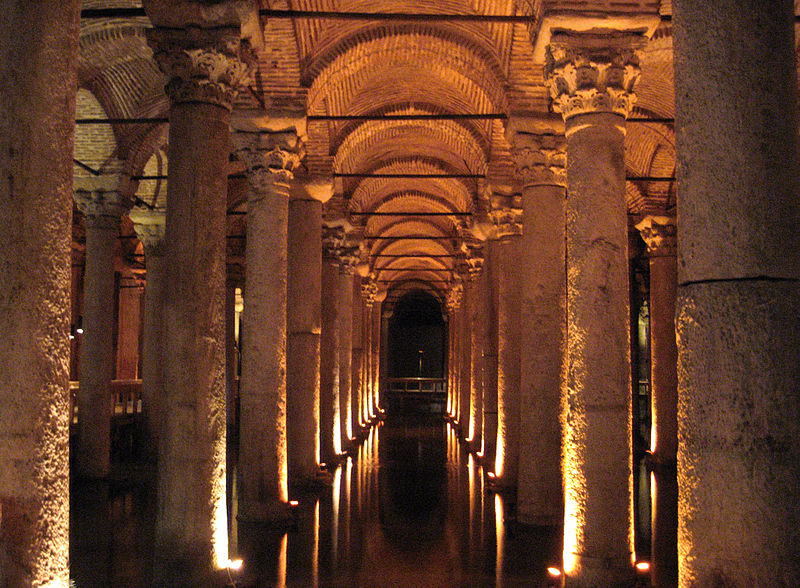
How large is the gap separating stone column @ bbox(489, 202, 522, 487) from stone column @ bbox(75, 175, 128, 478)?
20.6 ft

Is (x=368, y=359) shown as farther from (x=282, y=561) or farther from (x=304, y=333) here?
(x=282, y=561)

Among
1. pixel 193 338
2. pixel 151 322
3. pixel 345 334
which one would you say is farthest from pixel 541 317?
pixel 345 334

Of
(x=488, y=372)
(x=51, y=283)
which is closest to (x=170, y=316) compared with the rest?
(x=51, y=283)

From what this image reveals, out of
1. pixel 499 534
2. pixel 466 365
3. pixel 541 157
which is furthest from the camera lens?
pixel 466 365

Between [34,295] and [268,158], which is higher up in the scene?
[268,158]

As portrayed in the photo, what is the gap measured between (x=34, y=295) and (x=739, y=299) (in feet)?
9.99

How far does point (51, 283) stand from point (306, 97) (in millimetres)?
6357

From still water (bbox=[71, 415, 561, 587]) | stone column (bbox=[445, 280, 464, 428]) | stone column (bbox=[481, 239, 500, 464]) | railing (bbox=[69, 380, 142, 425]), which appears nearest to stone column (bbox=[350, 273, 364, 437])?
stone column (bbox=[445, 280, 464, 428])

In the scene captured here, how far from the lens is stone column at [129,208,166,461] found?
13.3 metres

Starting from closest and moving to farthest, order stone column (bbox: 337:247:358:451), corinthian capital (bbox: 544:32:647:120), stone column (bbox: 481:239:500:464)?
corinthian capital (bbox: 544:32:647:120) < stone column (bbox: 481:239:500:464) < stone column (bbox: 337:247:358:451)

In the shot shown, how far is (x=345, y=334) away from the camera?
16469 mm

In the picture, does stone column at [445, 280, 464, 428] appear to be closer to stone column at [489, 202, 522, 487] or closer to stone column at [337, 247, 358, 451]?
stone column at [337, 247, 358, 451]

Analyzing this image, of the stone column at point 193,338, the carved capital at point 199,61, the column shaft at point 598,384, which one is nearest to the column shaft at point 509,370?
the column shaft at point 598,384

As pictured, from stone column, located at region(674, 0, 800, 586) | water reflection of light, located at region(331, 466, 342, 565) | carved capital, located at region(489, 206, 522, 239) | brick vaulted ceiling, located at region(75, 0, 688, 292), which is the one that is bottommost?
water reflection of light, located at region(331, 466, 342, 565)
